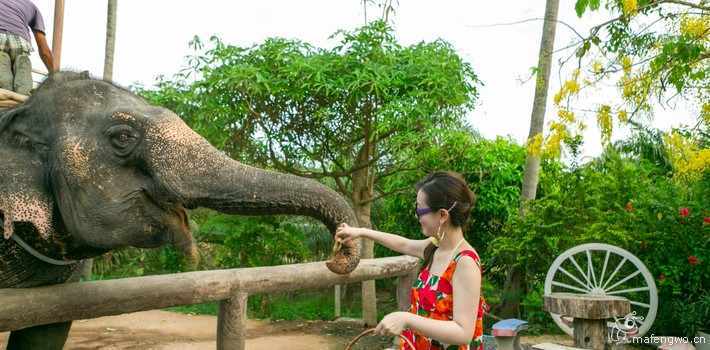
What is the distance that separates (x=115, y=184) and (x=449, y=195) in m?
0.89

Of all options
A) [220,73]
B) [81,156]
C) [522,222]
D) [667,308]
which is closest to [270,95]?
[220,73]

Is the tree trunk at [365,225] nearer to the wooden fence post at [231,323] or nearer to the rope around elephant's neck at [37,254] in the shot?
the wooden fence post at [231,323]

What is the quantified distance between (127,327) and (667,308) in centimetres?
552

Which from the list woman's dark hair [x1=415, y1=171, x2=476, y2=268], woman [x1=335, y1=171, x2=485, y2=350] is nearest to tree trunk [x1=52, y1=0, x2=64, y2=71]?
woman [x1=335, y1=171, x2=485, y2=350]

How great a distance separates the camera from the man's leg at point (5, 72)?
8.13 feet

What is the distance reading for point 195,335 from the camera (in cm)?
700

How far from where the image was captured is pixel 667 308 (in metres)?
5.66

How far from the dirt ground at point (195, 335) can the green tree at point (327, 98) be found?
100 cm

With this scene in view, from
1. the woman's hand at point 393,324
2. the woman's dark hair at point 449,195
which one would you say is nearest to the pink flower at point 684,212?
the woman's dark hair at point 449,195

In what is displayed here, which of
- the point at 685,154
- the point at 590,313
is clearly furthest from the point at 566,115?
the point at 590,313

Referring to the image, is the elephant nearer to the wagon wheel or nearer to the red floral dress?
the red floral dress

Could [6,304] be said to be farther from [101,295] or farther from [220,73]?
[220,73]

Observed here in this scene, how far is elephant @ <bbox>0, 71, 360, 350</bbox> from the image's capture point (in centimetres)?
174

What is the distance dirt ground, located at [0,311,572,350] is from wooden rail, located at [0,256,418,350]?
2802 mm
